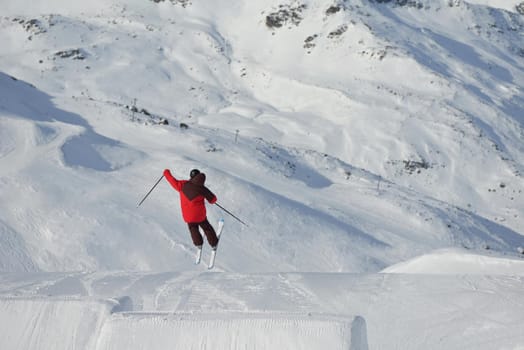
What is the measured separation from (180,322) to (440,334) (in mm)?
2738

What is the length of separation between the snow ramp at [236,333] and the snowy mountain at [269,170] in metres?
0.02

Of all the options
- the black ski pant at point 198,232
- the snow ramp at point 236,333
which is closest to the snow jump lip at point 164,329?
the snow ramp at point 236,333

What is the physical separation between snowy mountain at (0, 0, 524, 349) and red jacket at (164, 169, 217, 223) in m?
1.22

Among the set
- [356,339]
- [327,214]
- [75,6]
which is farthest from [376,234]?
[75,6]

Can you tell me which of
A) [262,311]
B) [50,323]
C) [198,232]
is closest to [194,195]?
[198,232]

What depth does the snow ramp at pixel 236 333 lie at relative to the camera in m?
4.45

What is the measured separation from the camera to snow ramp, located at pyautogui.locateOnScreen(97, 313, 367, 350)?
14.6ft

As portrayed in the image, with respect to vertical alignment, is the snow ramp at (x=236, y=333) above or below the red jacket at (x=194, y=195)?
above

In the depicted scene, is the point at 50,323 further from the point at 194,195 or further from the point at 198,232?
the point at 198,232

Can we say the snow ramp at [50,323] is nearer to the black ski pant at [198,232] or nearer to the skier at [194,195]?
the skier at [194,195]

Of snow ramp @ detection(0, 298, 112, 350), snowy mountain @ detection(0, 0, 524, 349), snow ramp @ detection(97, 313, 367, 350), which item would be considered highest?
snow ramp @ detection(97, 313, 367, 350)

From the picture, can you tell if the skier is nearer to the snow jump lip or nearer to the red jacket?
the red jacket

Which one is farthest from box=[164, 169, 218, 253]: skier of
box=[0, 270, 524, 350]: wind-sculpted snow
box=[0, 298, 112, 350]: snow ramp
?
box=[0, 298, 112, 350]: snow ramp

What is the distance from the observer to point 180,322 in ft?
15.7
